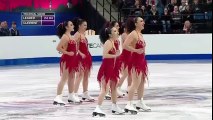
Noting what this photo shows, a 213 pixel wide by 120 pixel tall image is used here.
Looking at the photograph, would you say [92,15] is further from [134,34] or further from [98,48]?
[134,34]

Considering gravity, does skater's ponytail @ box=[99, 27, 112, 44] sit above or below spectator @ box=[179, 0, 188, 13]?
below

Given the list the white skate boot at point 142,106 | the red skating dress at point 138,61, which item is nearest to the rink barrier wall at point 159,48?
the white skate boot at point 142,106

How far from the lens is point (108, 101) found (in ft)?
27.4

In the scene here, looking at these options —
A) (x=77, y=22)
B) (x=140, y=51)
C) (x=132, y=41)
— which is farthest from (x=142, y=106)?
(x=77, y=22)

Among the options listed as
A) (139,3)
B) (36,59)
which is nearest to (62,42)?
(36,59)

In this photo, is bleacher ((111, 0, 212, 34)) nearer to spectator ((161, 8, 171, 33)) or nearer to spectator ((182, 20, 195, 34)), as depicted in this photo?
spectator ((161, 8, 171, 33))

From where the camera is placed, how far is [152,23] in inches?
749

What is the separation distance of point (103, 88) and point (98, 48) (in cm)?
1112

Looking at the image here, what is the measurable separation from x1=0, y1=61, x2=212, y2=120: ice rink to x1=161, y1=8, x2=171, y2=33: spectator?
461 centimetres

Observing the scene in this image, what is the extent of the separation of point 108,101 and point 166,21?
1101cm

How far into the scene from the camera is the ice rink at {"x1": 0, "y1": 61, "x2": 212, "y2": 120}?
22.7 ft

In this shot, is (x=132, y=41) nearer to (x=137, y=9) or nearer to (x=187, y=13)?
→ (x=187, y=13)

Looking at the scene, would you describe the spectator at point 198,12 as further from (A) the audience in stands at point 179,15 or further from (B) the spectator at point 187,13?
(B) the spectator at point 187,13

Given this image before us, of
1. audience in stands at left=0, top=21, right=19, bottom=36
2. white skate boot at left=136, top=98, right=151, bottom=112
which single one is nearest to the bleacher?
audience in stands at left=0, top=21, right=19, bottom=36
